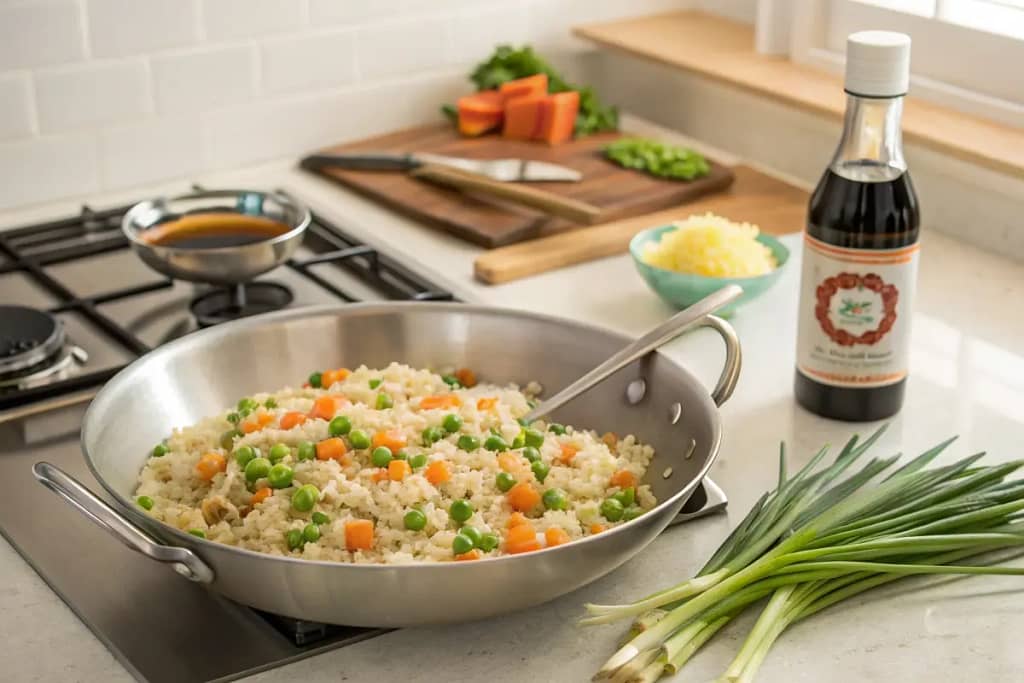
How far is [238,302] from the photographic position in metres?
1.77

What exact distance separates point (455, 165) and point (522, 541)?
43.9 inches

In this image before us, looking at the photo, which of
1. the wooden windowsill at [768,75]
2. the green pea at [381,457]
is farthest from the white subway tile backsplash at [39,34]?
the green pea at [381,457]

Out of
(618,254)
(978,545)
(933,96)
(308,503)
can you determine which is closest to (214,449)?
(308,503)

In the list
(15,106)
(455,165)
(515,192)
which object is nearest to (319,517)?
(515,192)

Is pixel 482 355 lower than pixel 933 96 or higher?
lower

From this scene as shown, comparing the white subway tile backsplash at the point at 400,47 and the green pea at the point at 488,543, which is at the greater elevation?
the white subway tile backsplash at the point at 400,47

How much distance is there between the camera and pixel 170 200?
6.12ft

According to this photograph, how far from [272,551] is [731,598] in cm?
39

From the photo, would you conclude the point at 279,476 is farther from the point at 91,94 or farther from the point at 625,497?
the point at 91,94

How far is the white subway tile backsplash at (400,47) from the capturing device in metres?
2.34

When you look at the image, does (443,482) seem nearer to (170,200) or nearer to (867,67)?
(867,67)

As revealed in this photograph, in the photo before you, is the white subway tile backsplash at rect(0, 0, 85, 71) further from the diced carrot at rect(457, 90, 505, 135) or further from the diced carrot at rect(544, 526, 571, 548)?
the diced carrot at rect(544, 526, 571, 548)

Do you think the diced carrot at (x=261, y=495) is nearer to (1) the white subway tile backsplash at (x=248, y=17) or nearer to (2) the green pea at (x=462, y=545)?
(2) the green pea at (x=462, y=545)

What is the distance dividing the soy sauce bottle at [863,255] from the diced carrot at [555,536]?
1.48 ft
